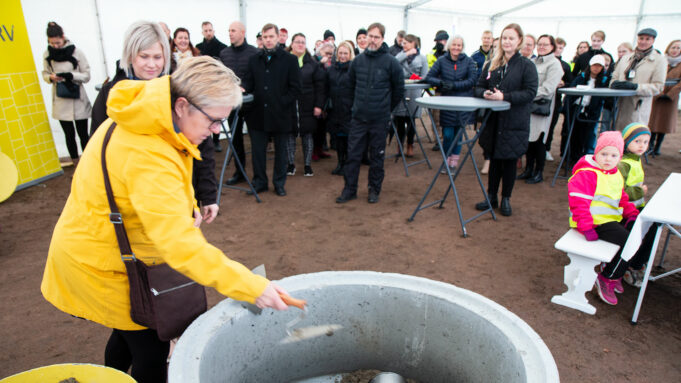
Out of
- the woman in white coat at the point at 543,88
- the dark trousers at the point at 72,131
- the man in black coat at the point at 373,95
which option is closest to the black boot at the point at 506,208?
the woman in white coat at the point at 543,88

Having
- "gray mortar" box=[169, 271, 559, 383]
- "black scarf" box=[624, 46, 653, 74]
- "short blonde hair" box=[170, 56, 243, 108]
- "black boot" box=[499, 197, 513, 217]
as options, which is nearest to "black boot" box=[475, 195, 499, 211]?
"black boot" box=[499, 197, 513, 217]

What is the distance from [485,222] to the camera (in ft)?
14.2

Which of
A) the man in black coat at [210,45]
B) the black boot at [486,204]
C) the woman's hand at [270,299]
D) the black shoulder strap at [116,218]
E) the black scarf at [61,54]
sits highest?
the man in black coat at [210,45]

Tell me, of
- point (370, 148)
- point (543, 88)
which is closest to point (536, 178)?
point (543, 88)

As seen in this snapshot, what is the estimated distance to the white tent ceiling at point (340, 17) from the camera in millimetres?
5902

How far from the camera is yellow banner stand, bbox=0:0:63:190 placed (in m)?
4.74

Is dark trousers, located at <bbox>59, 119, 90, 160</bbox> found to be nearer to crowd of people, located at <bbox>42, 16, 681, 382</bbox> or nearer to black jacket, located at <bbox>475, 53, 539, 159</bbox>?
crowd of people, located at <bbox>42, 16, 681, 382</bbox>

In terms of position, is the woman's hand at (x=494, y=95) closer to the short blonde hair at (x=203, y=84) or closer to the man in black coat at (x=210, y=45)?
the short blonde hair at (x=203, y=84)

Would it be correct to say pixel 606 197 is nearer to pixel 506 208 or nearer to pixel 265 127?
pixel 506 208

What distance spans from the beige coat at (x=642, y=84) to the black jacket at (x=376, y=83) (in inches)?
121

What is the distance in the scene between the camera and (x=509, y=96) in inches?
155

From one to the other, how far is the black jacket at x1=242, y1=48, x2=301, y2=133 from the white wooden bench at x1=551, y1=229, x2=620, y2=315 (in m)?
3.04

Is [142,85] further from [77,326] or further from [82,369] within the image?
[77,326]

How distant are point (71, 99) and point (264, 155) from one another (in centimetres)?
274
